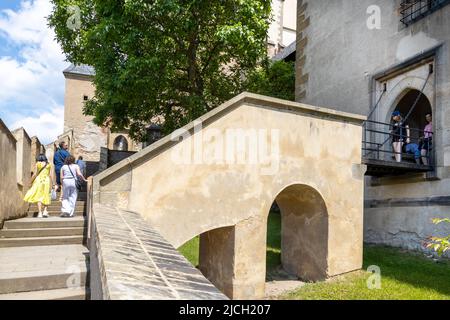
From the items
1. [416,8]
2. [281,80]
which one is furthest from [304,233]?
[281,80]

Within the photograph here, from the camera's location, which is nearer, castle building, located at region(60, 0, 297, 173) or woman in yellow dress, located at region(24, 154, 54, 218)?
woman in yellow dress, located at region(24, 154, 54, 218)

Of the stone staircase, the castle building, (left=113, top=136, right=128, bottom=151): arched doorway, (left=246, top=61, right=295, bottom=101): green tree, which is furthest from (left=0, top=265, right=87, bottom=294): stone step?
(left=113, top=136, right=128, bottom=151): arched doorway

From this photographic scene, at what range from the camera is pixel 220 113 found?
6492mm

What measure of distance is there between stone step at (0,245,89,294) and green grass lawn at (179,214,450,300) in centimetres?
421

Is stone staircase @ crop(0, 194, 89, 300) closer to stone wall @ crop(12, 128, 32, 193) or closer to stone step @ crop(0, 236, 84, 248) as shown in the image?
stone step @ crop(0, 236, 84, 248)

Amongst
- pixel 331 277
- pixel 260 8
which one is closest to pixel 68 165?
pixel 331 277

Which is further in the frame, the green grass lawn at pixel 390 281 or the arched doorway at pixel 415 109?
the arched doorway at pixel 415 109

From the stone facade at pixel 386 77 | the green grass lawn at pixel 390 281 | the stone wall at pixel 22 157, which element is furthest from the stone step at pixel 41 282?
the stone facade at pixel 386 77

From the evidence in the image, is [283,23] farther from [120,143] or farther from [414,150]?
[414,150]

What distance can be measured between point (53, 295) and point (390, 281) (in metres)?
6.04

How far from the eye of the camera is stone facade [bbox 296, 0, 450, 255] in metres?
9.33

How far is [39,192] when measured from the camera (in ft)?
24.3

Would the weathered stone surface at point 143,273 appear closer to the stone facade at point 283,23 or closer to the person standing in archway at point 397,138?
the person standing in archway at point 397,138

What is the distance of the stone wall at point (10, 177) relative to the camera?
21.7 ft
